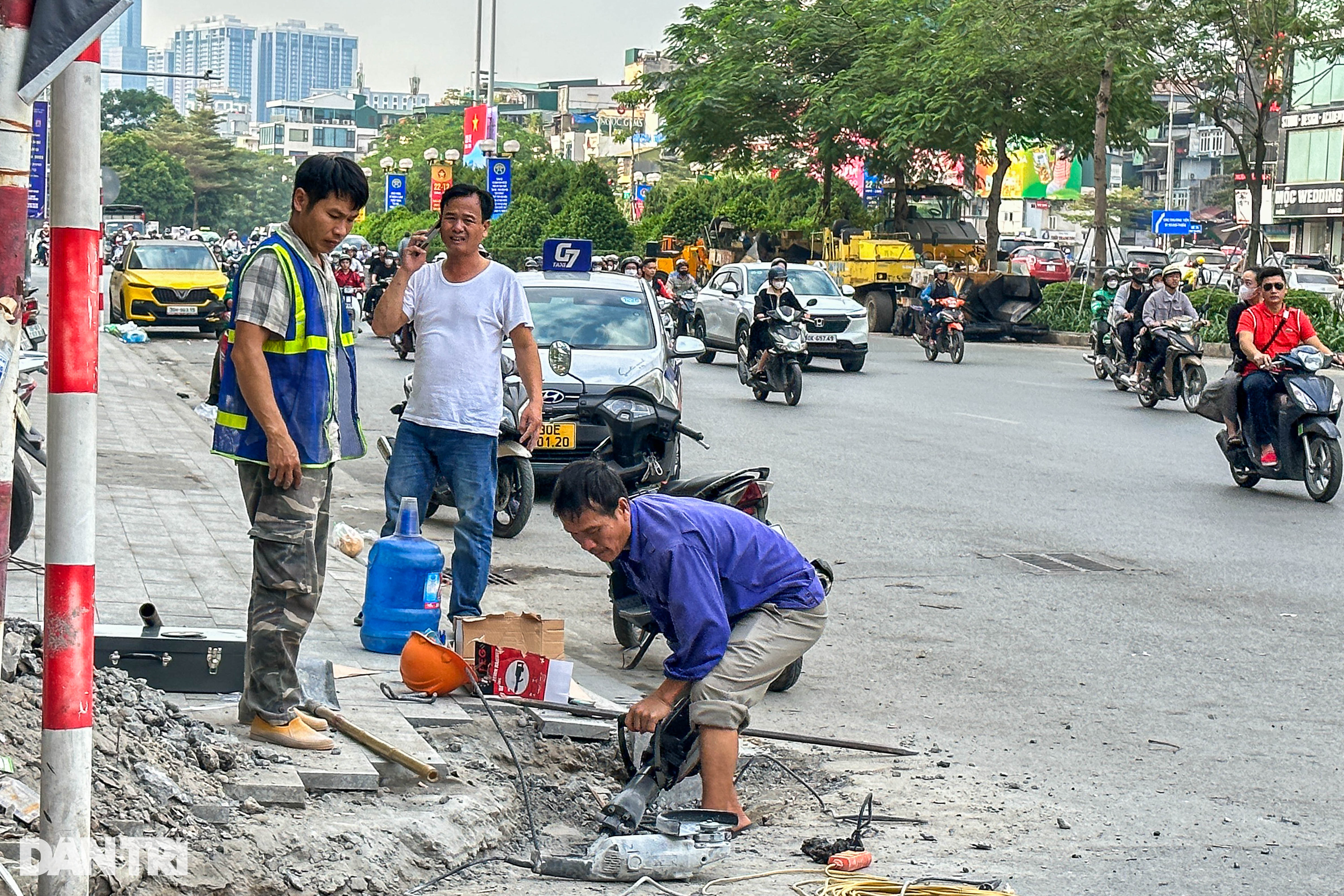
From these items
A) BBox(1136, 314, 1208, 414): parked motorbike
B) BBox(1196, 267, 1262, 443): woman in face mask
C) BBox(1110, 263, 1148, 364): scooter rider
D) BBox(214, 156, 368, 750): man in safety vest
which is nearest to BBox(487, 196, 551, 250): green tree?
BBox(1110, 263, 1148, 364): scooter rider

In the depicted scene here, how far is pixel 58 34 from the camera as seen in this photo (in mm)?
3336

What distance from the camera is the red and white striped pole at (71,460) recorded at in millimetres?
3416

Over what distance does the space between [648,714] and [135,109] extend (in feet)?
479

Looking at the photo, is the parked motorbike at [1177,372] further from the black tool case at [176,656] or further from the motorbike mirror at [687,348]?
the black tool case at [176,656]

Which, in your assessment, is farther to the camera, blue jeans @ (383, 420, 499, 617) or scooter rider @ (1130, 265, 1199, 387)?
scooter rider @ (1130, 265, 1199, 387)

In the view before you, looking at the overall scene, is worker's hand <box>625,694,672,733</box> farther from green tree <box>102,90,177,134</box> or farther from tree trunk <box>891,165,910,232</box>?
green tree <box>102,90,177,134</box>

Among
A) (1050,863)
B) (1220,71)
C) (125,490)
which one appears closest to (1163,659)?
(1050,863)

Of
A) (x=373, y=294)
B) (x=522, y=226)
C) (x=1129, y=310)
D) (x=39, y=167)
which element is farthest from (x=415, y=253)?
(x=522, y=226)

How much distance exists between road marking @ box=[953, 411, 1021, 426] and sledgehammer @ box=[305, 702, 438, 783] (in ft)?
42.6

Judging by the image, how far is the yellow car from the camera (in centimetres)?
2797

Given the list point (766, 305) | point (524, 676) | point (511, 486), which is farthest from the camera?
point (766, 305)

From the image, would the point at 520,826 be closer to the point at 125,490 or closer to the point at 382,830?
the point at 382,830

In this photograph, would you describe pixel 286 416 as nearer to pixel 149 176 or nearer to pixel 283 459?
pixel 283 459

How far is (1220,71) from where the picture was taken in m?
32.1
